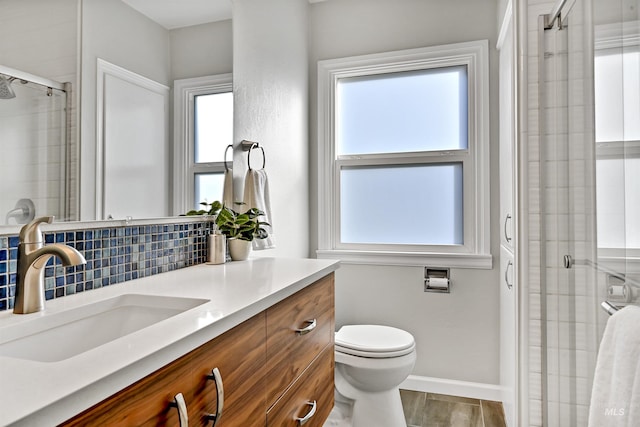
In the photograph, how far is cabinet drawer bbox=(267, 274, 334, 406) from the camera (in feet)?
3.33

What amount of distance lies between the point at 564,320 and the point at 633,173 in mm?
724

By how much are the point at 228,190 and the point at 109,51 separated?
737 millimetres

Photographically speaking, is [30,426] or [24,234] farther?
[24,234]

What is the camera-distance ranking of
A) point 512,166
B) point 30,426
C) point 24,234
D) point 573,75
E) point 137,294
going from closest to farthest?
point 30,426 → point 24,234 → point 137,294 → point 573,75 → point 512,166

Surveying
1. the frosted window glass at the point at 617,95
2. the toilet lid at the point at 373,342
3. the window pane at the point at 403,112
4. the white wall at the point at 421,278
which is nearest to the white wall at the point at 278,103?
the white wall at the point at 421,278

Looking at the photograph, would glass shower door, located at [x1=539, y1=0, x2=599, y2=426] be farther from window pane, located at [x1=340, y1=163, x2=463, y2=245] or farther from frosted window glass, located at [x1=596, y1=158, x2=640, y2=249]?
window pane, located at [x1=340, y1=163, x2=463, y2=245]

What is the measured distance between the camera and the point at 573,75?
4.74 feet

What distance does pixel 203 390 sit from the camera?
73cm

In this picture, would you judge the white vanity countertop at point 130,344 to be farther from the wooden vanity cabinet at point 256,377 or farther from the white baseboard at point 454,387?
the white baseboard at point 454,387

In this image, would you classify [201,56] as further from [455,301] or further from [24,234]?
[455,301]

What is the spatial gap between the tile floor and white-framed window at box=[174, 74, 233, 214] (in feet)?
5.32

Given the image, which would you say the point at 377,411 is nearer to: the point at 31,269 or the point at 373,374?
the point at 373,374

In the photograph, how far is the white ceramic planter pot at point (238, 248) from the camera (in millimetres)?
1650

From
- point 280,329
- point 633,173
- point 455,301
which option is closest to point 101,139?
point 280,329
